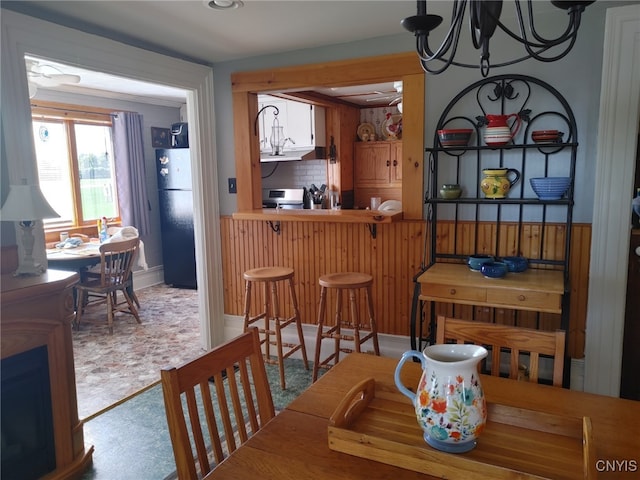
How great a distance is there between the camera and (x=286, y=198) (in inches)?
225

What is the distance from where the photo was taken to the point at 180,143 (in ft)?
18.3

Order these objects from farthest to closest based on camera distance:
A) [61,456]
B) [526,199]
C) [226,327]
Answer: [226,327] < [526,199] < [61,456]

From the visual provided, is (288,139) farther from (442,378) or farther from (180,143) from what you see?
(442,378)

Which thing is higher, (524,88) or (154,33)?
(154,33)

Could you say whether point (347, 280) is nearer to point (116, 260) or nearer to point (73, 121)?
point (116, 260)

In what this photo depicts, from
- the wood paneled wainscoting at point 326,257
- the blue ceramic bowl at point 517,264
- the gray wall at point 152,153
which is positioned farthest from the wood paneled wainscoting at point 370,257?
the gray wall at point 152,153

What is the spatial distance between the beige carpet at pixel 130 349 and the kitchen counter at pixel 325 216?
1152 millimetres

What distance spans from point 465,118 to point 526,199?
613mm

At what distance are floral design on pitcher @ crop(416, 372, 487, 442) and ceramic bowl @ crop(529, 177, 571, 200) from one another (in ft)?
5.77

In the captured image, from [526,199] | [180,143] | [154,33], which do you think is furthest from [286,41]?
[180,143]

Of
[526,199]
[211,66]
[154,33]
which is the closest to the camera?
[526,199]

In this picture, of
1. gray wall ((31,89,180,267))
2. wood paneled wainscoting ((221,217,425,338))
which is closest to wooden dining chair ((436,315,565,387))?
wood paneled wainscoting ((221,217,425,338))

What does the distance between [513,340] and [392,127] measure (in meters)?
4.44

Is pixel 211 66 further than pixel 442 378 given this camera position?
Yes
